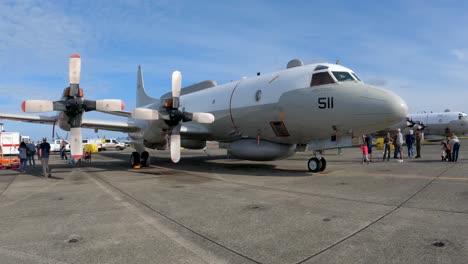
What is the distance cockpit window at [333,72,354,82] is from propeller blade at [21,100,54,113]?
9969 mm

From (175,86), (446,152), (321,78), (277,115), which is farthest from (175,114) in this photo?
(446,152)

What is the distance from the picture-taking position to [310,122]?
10555 mm

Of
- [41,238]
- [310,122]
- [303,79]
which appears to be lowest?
[41,238]

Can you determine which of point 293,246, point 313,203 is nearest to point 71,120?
point 313,203

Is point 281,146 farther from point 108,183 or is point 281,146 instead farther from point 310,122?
point 108,183

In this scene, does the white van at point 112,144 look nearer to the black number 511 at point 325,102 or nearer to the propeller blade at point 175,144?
the propeller blade at point 175,144

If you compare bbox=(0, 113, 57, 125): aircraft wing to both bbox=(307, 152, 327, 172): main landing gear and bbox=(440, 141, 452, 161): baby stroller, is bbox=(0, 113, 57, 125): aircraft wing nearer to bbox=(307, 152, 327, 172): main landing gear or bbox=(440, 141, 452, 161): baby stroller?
bbox=(307, 152, 327, 172): main landing gear

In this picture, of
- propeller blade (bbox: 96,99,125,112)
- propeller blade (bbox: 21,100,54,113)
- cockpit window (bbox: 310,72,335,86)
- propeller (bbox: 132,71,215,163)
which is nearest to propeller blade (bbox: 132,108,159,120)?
propeller (bbox: 132,71,215,163)

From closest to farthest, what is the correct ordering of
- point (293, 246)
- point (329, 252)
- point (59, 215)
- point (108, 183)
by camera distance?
1. point (329, 252)
2. point (293, 246)
3. point (59, 215)
4. point (108, 183)

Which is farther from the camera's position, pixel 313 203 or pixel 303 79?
pixel 303 79

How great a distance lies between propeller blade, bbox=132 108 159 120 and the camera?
468 inches

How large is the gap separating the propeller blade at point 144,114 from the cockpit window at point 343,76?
23.1ft

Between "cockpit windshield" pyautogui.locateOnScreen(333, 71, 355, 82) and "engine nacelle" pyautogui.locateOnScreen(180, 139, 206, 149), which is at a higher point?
"cockpit windshield" pyautogui.locateOnScreen(333, 71, 355, 82)

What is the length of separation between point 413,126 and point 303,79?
109ft
